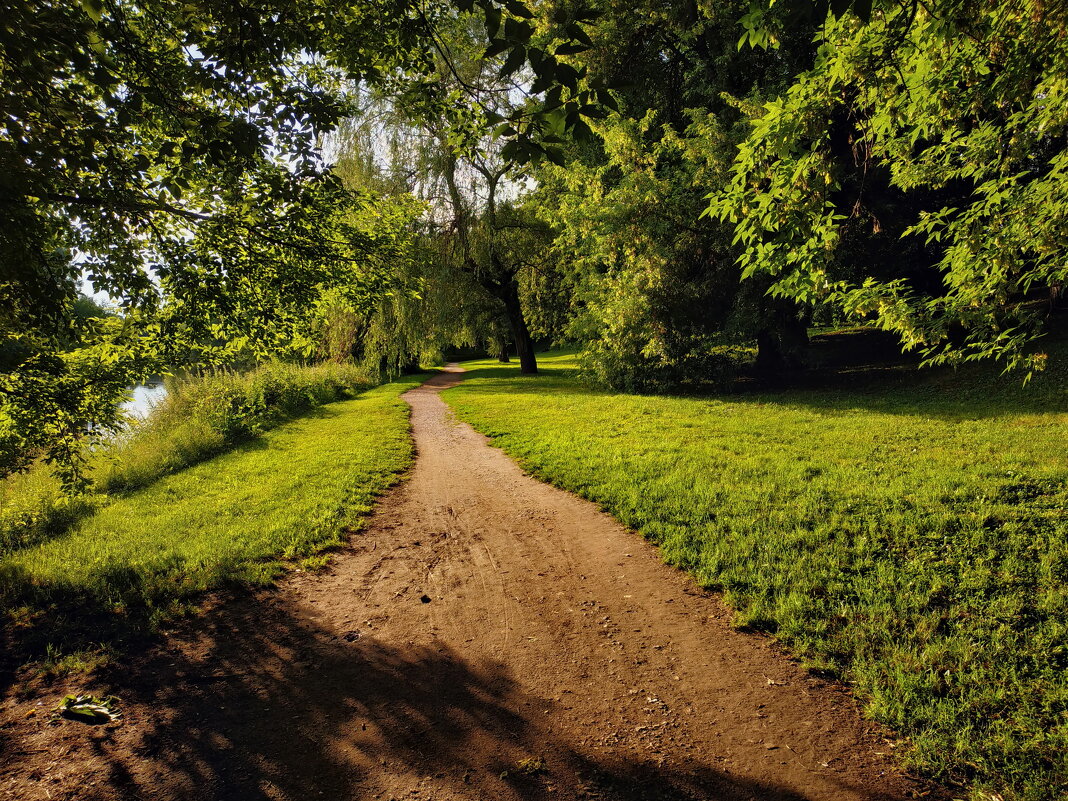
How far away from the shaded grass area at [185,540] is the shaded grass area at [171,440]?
1.65 ft

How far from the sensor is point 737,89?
48.4ft

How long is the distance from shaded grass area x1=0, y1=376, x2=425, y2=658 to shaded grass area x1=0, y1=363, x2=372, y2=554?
0.50 m

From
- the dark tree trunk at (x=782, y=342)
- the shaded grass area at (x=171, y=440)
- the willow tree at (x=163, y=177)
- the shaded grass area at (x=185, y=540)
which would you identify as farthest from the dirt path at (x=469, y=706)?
the dark tree trunk at (x=782, y=342)

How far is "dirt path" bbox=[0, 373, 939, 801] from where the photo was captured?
2.69 meters

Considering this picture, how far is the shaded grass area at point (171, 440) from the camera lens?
703cm

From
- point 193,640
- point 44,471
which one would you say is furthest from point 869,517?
point 44,471

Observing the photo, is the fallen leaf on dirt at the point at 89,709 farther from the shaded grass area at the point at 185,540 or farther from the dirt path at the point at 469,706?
the shaded grass area at the point at 185,540

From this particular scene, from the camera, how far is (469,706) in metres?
3.24

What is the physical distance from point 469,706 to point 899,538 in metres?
4.31

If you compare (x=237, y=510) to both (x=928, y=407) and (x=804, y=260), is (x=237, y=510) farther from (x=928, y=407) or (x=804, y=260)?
(x=928, y=407)

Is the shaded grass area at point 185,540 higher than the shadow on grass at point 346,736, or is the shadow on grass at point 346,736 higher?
the shaded grass area at point 185,540

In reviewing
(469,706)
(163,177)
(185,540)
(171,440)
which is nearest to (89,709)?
(469,706)

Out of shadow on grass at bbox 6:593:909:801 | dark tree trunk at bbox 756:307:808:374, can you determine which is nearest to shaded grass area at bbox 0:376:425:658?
shadow on grass at bbox 6:593:909:801

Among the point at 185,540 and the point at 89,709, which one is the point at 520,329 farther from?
the point at 89,709
